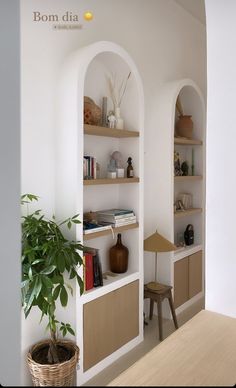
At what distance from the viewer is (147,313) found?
1775 millimetres

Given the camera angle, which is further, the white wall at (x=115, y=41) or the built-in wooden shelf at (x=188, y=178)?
the built-in wooden shelf at (x=188, y=178)

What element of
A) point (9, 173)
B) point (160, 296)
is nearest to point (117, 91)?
point (160, 296)

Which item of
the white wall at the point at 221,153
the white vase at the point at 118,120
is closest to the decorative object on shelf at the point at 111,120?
the white vase at the point at 118,120

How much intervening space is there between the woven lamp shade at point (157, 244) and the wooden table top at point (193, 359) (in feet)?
3.87

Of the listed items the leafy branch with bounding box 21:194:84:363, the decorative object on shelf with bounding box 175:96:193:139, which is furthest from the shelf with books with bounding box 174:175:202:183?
the leafy branch with bounding box 21:194:84:363

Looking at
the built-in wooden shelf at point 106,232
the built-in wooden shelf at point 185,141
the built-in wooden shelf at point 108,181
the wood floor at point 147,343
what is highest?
the built-in wooden shelf at point 185,141

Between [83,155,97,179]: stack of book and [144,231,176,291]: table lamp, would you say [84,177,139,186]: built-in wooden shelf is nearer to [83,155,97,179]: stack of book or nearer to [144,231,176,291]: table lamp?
[83,155,97,179]: stack of book

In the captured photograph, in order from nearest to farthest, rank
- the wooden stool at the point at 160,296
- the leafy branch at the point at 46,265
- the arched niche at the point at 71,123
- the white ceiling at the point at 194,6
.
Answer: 1. the leafy branch at the point at 46,265
2. the arched niche at the point at 71,123
3. the wooden stool at the point at 160,296
4. the white ceiling at the point at 194,6

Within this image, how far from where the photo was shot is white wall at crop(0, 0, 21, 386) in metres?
0.32

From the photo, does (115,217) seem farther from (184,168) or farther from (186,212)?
(184,168)

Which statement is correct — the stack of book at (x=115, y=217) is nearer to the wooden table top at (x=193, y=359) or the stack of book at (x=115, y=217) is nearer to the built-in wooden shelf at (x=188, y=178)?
the built-in wooden shelf at (x=188, y=178)

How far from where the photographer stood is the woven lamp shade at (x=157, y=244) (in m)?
1.59

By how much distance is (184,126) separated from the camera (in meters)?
1.99

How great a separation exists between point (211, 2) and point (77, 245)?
2.64 ft
